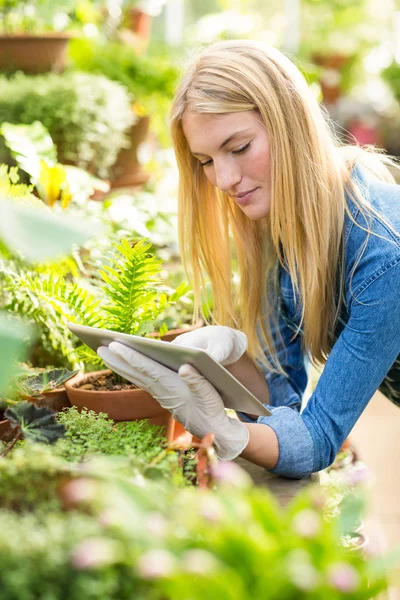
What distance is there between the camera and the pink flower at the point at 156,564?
590 mm

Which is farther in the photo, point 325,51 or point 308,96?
point 325,51

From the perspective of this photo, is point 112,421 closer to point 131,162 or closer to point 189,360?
point 189,360

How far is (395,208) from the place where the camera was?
1539 mm

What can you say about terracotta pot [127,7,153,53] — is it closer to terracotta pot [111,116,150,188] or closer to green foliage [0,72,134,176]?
terracotta pot [111,116,150,188]

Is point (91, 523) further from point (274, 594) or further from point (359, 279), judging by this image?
point (359, 279)

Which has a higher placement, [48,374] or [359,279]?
[359,279]

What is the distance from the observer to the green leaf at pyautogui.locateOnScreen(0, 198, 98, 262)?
0.68 meters

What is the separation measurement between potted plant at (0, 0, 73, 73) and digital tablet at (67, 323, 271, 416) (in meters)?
2.04

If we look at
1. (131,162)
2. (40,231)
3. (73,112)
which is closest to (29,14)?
(131,162)

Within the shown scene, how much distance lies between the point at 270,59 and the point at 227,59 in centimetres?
9

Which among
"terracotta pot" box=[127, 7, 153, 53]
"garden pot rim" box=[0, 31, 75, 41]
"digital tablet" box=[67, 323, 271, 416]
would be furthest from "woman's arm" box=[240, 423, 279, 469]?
"terracotta pot" box=[127, 7, 153, 53]

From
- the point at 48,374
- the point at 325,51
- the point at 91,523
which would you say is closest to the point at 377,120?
the point at 325,51

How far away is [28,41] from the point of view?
293cm

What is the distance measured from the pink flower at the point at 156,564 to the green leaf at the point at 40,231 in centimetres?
27
